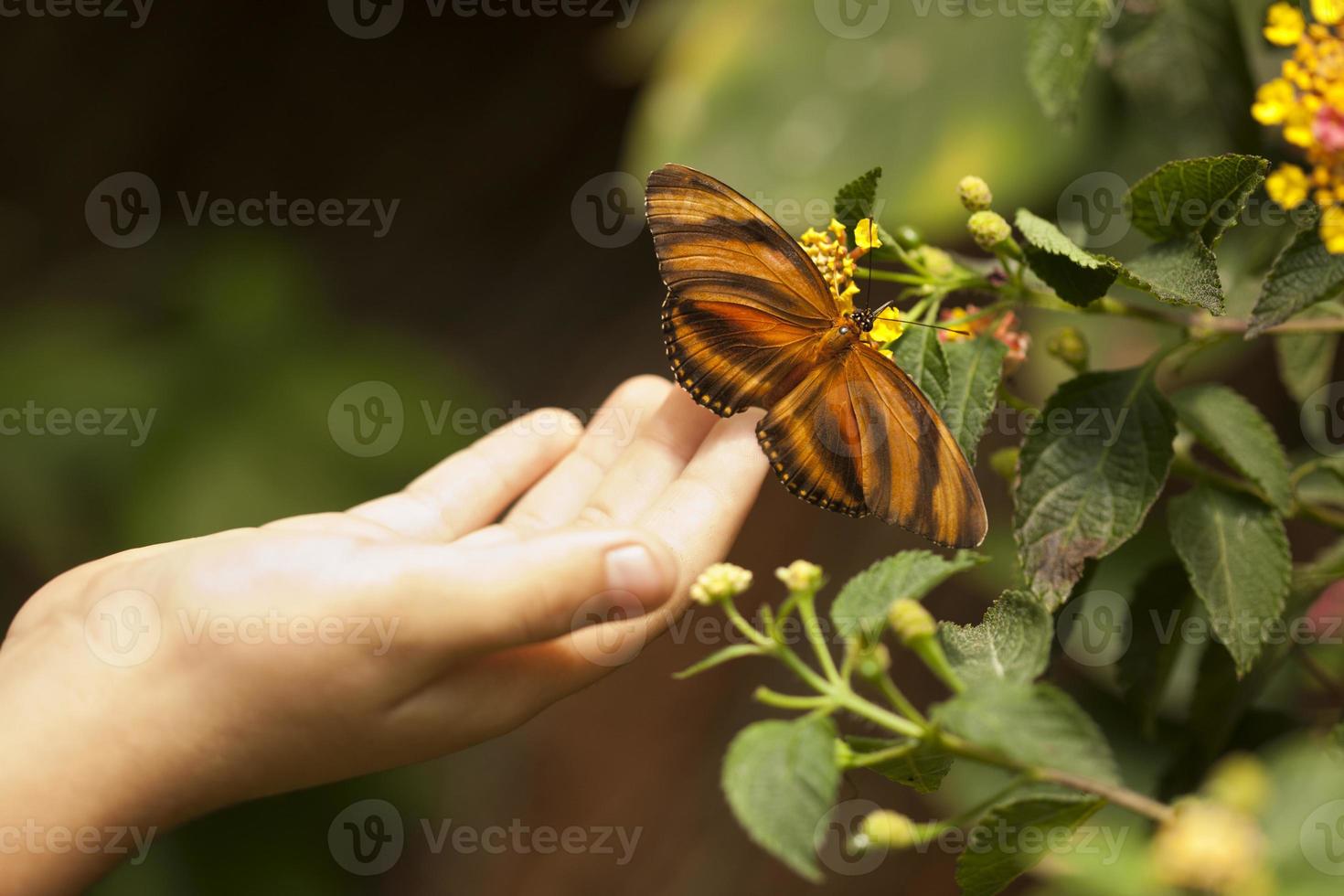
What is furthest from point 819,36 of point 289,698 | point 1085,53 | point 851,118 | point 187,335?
point 187,335

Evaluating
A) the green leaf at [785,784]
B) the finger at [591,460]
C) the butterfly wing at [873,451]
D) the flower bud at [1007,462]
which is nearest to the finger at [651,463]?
the finger at [591,460]

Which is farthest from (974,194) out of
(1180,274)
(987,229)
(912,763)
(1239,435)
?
(912,763)

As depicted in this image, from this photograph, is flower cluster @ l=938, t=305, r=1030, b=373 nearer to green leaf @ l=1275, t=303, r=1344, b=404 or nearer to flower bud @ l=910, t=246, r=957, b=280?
flower bud @ l=910, t=246, r=957, b=280

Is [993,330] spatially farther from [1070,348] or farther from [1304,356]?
[1304,356]

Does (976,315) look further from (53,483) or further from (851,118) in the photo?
(53,483)

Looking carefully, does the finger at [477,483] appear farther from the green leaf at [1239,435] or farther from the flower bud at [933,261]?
the green leaf at [1239,435]

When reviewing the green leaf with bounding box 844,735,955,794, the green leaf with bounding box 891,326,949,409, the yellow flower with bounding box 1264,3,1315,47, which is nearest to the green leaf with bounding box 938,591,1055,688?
the green leaf with bounding box 844,735,955,794

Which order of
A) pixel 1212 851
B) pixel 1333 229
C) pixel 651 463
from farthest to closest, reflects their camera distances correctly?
pixel 651 463 → pixel 1333 229 → pixel 1212 851
